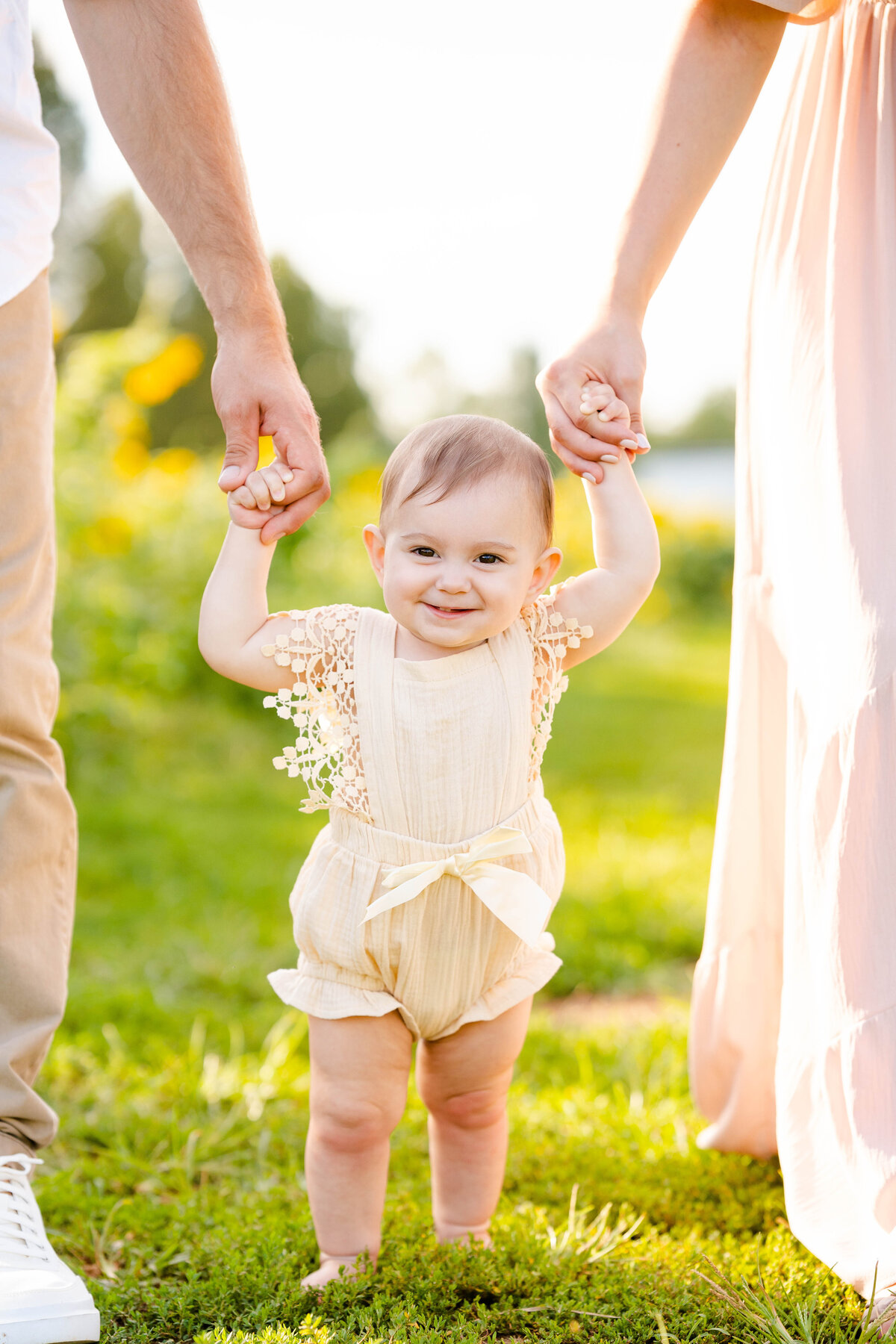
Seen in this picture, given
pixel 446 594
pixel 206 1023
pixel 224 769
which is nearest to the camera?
pixel 446 594

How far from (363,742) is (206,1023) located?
1.63 meters

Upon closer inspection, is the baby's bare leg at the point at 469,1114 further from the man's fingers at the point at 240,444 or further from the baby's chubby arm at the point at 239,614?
the man's fingers at the point at 240,444

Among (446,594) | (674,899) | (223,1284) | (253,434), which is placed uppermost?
(253,434)

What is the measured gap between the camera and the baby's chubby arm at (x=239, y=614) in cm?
171

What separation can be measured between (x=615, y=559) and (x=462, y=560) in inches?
9.3

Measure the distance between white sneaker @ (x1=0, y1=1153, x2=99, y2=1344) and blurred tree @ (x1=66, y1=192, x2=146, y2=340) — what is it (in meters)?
16.0

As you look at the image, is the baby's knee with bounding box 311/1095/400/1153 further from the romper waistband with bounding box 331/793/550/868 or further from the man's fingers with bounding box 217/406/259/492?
the man's fingers with bounding box 217/406/259/492

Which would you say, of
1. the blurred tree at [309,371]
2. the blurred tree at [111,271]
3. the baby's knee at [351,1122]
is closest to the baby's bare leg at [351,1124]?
the baby's knee at [351,1122]

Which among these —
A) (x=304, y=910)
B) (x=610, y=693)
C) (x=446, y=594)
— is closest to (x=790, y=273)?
(x=446, y=594)

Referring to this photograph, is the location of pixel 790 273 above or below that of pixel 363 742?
above

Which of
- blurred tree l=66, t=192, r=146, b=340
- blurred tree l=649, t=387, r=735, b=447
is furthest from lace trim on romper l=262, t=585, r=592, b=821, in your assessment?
blurred tree l=649, t=387, r=735, b=447

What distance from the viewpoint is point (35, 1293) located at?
158 cm

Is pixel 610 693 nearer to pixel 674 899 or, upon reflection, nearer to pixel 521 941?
pixel 674 899

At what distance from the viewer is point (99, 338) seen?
18.3 ft
